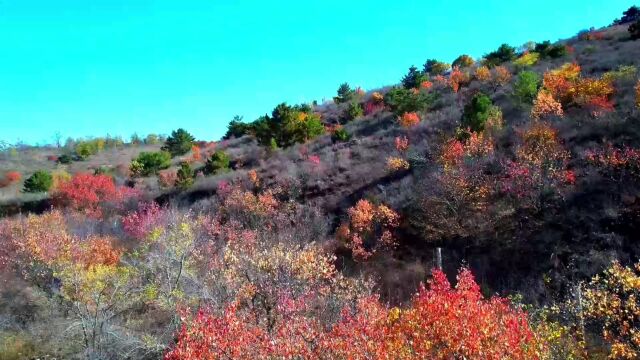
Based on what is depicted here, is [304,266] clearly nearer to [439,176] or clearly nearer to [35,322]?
[35,322]

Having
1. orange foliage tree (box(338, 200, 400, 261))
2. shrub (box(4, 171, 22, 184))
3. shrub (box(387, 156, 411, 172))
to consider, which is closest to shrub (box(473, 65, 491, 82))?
shrub (box(387, 156, 411, 172))

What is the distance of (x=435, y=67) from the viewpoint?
9481 cm

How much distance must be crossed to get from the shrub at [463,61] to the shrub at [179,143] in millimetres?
52637

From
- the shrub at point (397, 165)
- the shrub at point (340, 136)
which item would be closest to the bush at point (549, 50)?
the shrub at point (340, 136)

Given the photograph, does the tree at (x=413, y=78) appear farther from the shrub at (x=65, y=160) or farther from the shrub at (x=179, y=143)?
the shrub at (x=65, y=160)

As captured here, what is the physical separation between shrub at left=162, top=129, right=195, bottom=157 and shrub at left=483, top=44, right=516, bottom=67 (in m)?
53.6

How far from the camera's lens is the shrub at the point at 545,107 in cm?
5012

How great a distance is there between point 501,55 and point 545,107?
118 feet

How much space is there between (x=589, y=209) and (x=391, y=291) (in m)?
14.7

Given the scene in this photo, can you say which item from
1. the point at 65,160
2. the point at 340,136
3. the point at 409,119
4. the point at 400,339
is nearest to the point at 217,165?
the point at 340,136

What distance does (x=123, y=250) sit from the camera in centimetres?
4125

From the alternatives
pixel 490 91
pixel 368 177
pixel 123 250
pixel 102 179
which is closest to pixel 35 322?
pixel 123 250

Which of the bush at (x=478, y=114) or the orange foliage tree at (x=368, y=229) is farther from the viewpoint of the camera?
the bush at (x=478, y=114)

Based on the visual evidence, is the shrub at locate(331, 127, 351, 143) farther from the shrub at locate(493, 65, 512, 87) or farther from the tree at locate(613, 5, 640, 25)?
the tree at locate(613, 5, 640, 25)
